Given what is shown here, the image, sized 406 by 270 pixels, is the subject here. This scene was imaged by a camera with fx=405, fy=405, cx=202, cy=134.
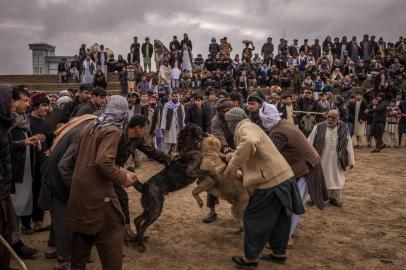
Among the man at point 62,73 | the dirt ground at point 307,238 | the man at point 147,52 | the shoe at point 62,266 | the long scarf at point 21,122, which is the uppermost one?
the man at point 147,52

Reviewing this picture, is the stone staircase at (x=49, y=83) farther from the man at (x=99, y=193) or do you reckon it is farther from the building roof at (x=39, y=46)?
the man at (x=99, y=193)

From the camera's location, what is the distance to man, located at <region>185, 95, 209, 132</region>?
39.8 ft

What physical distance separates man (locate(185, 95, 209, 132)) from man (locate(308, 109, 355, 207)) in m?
4.89

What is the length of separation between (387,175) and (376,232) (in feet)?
15.4

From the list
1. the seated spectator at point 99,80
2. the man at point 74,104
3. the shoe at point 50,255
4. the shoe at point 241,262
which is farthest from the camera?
the seated spectator at point 99,80

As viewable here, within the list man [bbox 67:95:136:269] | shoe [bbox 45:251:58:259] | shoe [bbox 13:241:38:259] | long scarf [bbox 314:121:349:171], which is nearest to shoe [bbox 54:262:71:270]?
shoe [bbox 45:251:58:259]

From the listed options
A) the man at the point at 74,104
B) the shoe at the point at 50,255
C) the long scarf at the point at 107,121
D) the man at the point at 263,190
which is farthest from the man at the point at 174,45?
the long scarf at the point at 107,121

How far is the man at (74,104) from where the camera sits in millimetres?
6609

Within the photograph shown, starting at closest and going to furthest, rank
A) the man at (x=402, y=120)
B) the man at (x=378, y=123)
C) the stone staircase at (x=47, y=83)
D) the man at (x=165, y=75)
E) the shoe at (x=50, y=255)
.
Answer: the shoe at (x=50, y=255) < the man at (x=378, y=123) < the man at (x=402, y=120) < the man at (x=165, y=75) < the stone staircase at (x=47, y=83)

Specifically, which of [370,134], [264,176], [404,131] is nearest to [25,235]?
[264,176]

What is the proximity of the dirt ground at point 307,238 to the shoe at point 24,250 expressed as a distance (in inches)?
4.4

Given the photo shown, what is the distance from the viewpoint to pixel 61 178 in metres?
4.33

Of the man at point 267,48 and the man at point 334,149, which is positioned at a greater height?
the man at point 267,48

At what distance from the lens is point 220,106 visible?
675 cm
